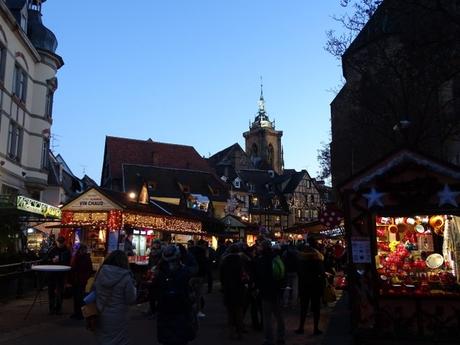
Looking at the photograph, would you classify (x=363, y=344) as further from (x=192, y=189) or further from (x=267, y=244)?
(x=192, y=189)

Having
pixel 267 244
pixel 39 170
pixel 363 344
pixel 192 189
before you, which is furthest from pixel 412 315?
pixel 192 189

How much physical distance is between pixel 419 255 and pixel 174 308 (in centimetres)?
966

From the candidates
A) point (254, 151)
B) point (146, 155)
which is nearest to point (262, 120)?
point (254, 151)

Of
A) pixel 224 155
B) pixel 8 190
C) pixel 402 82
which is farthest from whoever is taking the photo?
pixel 224 155

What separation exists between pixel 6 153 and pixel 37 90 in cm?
607

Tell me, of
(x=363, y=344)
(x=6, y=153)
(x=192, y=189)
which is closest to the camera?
(x=363, y=344)

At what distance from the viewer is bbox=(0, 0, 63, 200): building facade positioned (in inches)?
977

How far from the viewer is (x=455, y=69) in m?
17.2

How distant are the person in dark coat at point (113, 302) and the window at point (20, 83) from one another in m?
22.9

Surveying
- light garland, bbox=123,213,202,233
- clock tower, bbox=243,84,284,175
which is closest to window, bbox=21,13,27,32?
light garland, bbox=123,213,202,233

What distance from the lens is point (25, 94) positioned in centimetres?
2844

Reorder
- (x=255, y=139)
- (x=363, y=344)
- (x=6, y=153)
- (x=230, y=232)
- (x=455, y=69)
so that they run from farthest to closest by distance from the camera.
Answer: (x=255, y=139) < (x=230, y=232) < (x=6, y=153) < (x=455, y=69) < (x=363, y=344)

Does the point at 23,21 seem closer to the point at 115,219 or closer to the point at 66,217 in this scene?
the point at 66,217

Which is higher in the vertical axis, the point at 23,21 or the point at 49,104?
the point at 23,21
